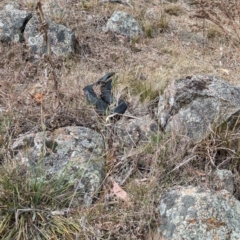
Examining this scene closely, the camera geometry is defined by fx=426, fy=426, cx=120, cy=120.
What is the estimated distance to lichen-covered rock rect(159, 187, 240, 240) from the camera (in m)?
2.38

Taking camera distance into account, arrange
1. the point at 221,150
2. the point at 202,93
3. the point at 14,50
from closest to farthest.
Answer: the point at 221,150, the point at 202,93, the point at 14,50

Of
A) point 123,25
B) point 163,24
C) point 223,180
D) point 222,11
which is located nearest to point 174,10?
point 163,24

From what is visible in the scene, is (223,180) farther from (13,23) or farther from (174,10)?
(174,10)

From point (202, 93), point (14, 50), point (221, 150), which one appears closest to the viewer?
point (221, 150)

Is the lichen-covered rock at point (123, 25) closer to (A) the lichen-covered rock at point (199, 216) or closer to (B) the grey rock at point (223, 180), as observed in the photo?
(B) the grey rock at point (223, 180)

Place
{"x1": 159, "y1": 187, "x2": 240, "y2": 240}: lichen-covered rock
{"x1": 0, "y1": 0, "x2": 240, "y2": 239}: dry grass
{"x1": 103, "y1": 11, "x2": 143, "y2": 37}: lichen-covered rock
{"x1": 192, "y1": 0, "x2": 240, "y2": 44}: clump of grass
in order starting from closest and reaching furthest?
{"x1": 159, "y1": 187, "x2": 240, "y2": 240}: lichen-covered rock, {"x1": 0, "y1": 0, "x2": 240, "y2": 239}: dry grass, {"x1": 192, "y1": 0, "x2": 240, "y2": 44}: clump of grass, {"x1": 103, "y1": 11, "x2": 143, "y2": 37}: lichen-covered rock

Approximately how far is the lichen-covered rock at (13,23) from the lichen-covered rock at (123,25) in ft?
3.29

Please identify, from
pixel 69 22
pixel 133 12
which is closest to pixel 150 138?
pixel 69 22

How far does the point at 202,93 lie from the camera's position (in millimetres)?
3285

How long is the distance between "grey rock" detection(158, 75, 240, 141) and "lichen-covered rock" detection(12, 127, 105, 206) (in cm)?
59

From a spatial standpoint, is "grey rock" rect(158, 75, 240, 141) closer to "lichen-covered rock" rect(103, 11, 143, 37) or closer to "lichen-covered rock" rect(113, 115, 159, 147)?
"lichen-covered rock" rect(113, 115, 159, 147)

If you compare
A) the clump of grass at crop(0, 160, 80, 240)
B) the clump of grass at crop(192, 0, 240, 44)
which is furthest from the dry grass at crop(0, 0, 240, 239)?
the clump of grass at crop(192, 0, 240, 44)

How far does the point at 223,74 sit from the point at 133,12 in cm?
172

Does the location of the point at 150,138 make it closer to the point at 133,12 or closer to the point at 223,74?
the point at 223,74
